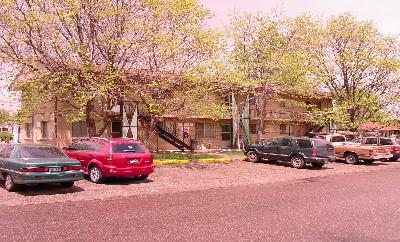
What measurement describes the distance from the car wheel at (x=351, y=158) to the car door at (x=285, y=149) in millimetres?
5513

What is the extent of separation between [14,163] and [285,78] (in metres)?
22.4

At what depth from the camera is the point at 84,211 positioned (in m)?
8.98

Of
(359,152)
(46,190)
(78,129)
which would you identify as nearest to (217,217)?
(46,190)

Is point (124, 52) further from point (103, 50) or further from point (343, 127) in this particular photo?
point (343, 127)

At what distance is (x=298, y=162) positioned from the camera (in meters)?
20.9

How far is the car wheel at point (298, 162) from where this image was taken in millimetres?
20719

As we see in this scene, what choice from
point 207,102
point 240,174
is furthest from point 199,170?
point 207,102

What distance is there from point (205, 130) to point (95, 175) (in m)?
22.7

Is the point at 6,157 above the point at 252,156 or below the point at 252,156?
above

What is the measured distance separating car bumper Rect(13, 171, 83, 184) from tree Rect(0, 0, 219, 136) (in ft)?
25.0

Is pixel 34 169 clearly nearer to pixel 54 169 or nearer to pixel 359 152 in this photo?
pixel 54 169

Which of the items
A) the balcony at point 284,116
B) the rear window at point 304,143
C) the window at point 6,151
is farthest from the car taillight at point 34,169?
the balcony at point 284,116

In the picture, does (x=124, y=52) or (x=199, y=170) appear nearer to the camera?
(x=199, y=170)

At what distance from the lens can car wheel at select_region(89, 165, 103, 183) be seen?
1355 centimetres
